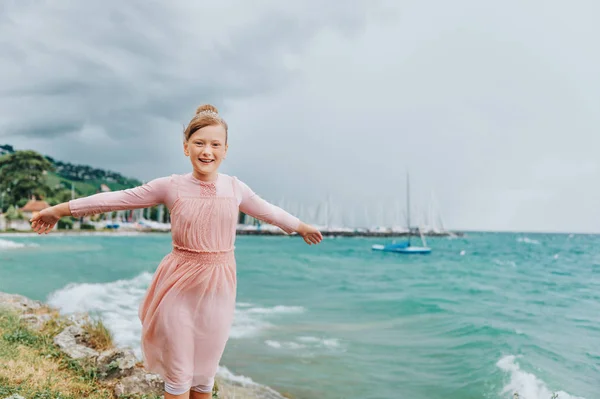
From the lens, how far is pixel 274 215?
2975 millimetres

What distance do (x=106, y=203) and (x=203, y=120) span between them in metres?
0.70

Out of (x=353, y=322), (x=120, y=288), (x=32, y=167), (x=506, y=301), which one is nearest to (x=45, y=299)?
(x=120, y=288)

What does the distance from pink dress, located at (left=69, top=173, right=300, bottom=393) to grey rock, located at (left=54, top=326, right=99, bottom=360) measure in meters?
2.42

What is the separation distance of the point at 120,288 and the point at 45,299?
10.3 ft

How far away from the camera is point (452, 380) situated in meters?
8.28

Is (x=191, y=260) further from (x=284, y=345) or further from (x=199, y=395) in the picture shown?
(x=284, y=345)

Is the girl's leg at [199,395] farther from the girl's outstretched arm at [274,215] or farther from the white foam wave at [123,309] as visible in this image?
the white foam wave at [123,309]

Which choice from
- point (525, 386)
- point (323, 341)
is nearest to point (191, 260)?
point (525, 386)

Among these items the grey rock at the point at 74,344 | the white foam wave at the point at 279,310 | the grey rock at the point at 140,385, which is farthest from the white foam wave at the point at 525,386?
the white foam wave at the point at 279,310

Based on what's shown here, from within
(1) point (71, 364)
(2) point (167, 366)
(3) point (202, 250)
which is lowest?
(1) point (71, 364)

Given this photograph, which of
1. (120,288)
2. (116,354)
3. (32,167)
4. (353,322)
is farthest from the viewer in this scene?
(32,167)

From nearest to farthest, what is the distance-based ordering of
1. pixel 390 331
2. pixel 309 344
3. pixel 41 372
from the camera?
pixel 41 372 < pixel 309 344 < pixel 390 331

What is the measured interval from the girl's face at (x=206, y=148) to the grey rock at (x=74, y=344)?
2.96 metres

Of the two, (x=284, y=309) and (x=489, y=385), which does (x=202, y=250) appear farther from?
(x=284, y=309)
